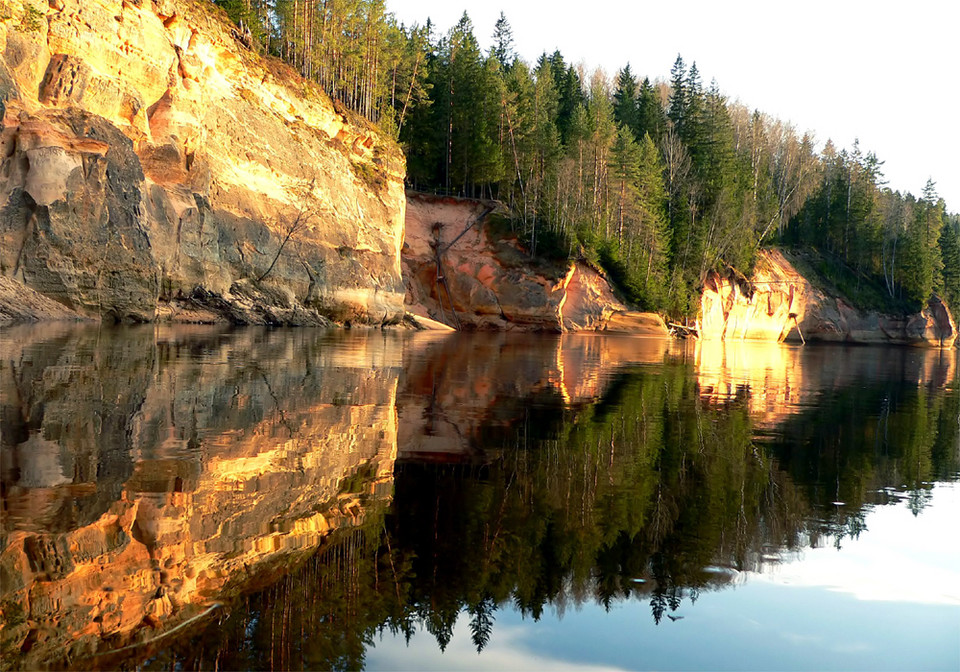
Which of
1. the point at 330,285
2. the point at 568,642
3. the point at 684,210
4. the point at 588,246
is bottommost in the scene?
the point at 568,642

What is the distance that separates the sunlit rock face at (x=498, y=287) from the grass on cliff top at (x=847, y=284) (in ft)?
109

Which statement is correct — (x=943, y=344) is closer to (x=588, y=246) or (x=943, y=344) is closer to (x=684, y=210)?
(x=684, y=210)

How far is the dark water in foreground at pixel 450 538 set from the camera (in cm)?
331

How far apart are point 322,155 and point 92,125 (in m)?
15.5

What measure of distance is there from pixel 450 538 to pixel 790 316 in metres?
74.5

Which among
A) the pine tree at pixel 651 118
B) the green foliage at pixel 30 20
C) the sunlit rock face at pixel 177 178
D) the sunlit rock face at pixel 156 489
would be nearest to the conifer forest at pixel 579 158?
the pine tree at pixel 651 118

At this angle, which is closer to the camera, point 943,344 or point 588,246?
point 588,246

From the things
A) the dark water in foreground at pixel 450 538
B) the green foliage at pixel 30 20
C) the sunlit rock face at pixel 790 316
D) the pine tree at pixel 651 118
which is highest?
the pine tree at pixel 651 118

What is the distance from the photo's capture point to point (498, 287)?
51.3 meters

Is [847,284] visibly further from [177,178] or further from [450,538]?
[450,538]

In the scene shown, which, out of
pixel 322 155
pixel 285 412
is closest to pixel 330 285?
pixel 322 155

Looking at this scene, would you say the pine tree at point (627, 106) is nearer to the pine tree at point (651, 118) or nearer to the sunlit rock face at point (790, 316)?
the pine tree at point (651, 118)

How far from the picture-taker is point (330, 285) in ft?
121

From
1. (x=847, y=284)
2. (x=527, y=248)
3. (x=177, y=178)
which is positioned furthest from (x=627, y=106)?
(x=177, y=178)
